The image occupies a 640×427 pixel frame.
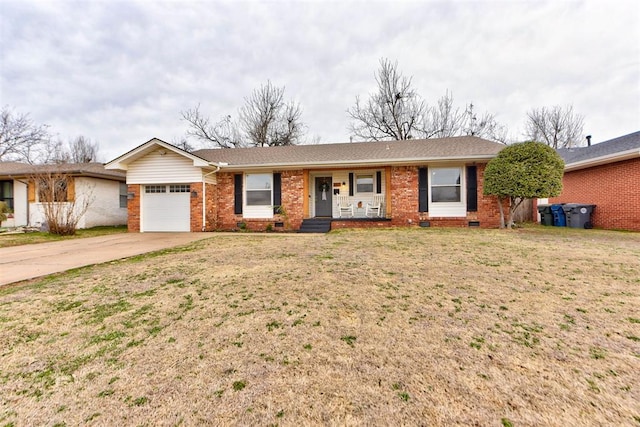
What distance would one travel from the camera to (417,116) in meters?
21.9

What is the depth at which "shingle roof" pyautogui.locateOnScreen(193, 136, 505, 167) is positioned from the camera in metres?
10.7

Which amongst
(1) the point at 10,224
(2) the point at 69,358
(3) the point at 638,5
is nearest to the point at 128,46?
(1) the point at 10,224

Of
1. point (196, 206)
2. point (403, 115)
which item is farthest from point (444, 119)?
point (196, 206)

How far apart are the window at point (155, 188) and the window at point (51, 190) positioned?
292cm

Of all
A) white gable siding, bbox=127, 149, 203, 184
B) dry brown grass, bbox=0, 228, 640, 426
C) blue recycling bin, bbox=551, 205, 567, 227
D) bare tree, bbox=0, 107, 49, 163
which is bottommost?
dry brown grass, bbox=0, 228, 640, 426

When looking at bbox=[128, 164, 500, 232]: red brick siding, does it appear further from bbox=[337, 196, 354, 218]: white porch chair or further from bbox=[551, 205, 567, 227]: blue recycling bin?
bbox=[551, 205, 567, 227]: blue recycling bin

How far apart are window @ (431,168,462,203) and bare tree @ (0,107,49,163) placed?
1125 inches

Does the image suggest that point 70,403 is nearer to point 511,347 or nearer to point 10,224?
point 511,347

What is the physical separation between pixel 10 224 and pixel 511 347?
2059 centimetres

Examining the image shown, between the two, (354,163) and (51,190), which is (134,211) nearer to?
(51,190)

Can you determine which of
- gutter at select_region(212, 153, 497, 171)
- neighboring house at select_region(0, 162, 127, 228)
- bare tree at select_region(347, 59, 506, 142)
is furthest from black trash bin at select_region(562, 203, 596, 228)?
neighboring house at select_region(0, 162, 127, 228)

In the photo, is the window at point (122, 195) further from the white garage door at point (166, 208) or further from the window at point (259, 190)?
the window at point (259, 190)

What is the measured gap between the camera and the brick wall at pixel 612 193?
32.1ft

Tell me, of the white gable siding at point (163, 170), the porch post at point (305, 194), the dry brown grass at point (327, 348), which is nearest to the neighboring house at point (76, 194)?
the white gable siding at point (163, 170)
